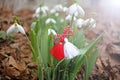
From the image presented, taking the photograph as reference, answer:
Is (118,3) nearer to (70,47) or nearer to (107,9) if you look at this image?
(107,9)

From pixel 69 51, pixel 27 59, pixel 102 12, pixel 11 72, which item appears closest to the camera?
pixel 69 51

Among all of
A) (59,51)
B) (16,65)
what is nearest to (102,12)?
(16,65)

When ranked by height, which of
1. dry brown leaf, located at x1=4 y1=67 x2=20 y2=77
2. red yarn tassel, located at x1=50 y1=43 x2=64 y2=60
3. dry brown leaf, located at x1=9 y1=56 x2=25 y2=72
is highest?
red yarn tassel, located at x1=50 y1=43 x2=64 y2=60

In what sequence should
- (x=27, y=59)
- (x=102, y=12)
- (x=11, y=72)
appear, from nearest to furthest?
(x=11, y=72) → (x=27, y=59) → (x=102, y=12)

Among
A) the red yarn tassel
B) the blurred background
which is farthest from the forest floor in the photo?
the red yarn tassel

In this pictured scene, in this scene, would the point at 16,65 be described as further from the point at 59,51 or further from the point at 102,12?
the point at 102,12

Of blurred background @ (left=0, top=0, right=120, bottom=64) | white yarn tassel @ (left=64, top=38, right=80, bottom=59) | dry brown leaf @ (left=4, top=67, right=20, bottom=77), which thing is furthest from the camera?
blurred background @ (left=0, top=0, right=120, bottom=64)

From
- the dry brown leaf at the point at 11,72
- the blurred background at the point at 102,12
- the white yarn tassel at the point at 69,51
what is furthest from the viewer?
the blurred background at the point at 102,12

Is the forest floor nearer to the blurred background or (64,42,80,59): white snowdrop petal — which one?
the blurred background

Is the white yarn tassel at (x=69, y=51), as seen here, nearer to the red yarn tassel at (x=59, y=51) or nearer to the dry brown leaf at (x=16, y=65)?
the red yarn tassel at (x=59, y=51)

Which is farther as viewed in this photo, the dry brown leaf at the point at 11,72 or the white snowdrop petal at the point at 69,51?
the dry brown leaf at the point at 11,72

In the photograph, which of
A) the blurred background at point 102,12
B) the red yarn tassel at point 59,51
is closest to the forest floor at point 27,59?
the blurred background at point 102,12
